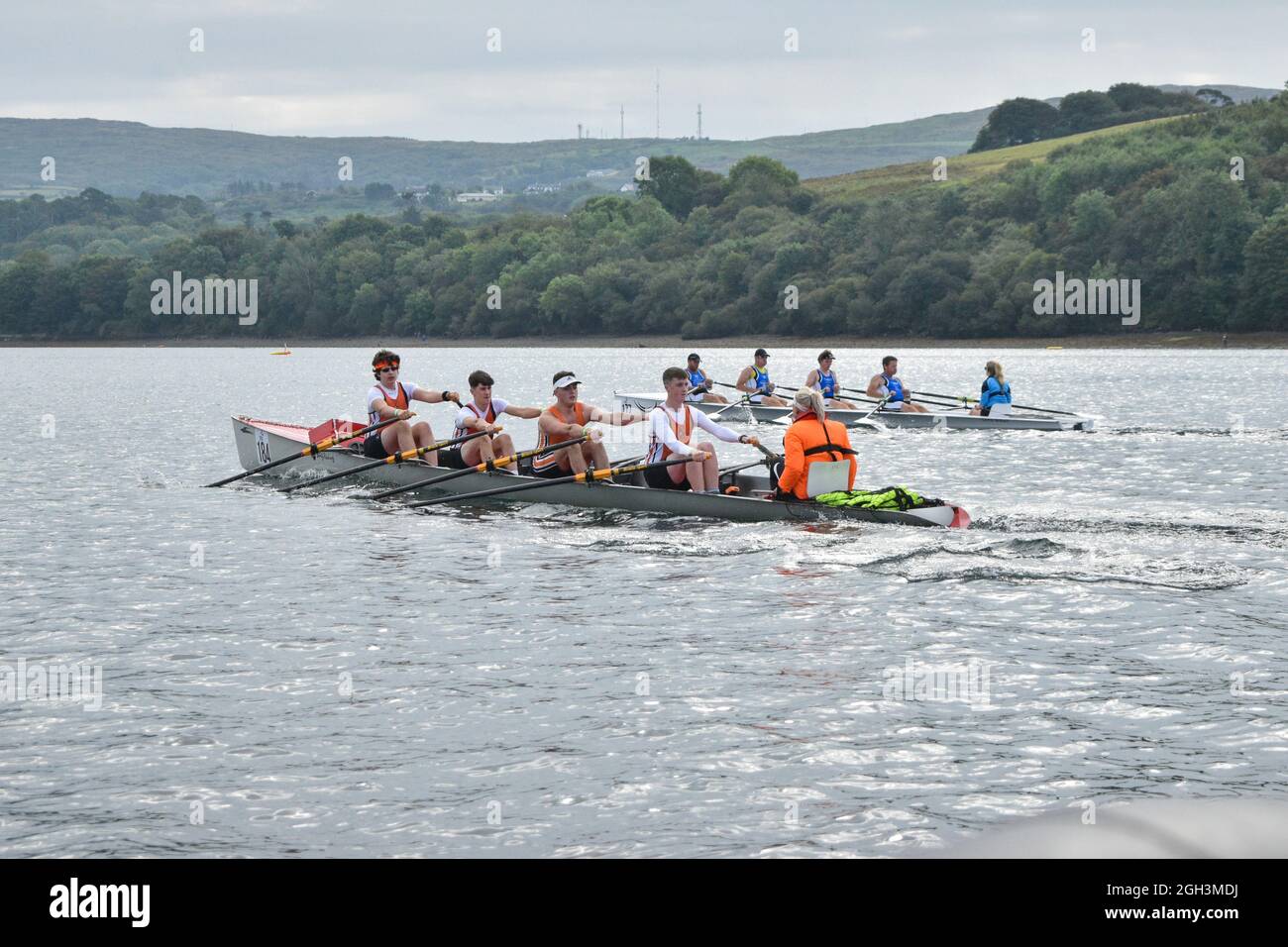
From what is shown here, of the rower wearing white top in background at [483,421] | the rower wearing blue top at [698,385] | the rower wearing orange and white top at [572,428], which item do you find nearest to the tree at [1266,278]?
the rower wearing blue top at [698,385]

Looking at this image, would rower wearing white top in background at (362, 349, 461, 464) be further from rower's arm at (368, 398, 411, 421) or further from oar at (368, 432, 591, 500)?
oar at (368, 432, 591, 500)

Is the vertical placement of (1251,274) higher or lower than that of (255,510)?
higher

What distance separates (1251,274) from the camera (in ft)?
307

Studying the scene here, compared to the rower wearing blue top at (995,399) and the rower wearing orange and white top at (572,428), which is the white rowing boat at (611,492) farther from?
the rower wearing blue top at (995,399)

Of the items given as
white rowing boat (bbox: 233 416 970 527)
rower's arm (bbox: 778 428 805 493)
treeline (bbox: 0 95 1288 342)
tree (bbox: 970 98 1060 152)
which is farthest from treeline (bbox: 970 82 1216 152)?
→ rower's arm (bbox: 778 428 805 493)

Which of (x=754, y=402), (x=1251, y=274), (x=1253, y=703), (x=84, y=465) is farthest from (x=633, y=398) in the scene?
(x=1251, y=274)

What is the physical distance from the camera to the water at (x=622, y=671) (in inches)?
331

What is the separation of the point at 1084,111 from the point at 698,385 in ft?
534

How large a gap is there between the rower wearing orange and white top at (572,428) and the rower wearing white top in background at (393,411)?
2.62 metres

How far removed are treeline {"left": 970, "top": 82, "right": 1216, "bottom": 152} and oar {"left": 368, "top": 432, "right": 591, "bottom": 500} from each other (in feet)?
572
